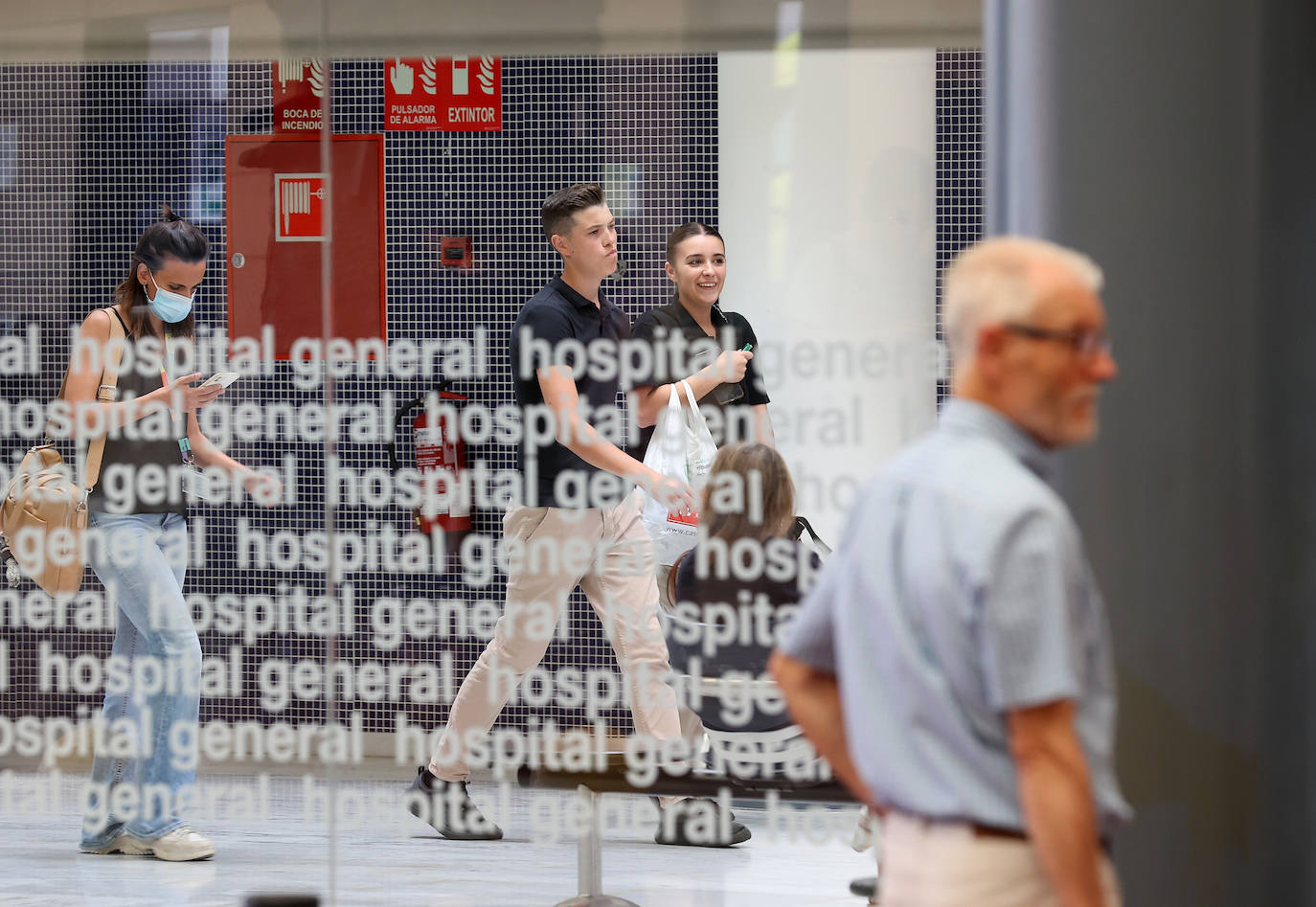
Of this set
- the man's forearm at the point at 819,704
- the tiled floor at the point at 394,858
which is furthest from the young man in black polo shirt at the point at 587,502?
the man's forearm at the point at 819,704

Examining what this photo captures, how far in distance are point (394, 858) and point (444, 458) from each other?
1.05 m

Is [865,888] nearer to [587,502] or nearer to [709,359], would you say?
[587,502]

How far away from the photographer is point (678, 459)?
3.52 meters

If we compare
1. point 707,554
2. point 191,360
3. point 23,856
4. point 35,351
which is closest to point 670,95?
point 707,554

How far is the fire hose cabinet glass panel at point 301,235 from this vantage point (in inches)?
144

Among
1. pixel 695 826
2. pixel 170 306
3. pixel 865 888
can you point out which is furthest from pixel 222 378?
pixel 865 888

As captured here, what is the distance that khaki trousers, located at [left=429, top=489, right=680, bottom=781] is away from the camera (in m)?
3.56

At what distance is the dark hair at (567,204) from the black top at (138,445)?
115 cm

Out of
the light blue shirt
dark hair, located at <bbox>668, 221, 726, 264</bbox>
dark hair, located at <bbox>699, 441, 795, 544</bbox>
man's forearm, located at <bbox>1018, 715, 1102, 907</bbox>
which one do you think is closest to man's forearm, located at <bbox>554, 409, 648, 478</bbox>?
dark hair, located at <bbox>699, 441, 795, 544</bbox>

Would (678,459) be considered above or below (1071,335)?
below

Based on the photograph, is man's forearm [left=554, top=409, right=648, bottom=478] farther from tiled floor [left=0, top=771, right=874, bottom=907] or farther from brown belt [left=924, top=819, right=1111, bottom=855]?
brown belt [left=924, top=819, right=1111, bottom=855]

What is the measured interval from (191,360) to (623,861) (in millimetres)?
1738

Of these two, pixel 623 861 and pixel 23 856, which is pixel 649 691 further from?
pixel 23 856

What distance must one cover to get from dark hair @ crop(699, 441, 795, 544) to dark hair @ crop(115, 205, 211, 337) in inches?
58.6
